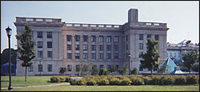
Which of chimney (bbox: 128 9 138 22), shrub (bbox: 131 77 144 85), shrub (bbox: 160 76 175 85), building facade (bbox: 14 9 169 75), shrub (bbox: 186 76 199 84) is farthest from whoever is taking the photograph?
chimney (bbox: 128 9 138 22)

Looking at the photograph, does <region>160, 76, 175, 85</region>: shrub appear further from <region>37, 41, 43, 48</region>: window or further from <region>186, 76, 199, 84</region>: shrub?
<region>37, 41, 43, 48</region>: window

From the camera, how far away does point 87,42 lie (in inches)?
2682

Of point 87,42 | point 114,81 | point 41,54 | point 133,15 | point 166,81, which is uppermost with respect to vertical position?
point 133,15

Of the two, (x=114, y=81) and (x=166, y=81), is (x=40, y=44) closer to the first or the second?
(x=114, y=81)

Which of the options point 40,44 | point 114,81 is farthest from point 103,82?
point 40,44

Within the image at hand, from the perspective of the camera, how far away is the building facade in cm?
6162

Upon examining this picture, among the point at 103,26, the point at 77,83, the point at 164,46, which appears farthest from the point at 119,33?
the point at 77,83

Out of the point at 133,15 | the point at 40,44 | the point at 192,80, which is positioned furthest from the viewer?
the point at 133,15

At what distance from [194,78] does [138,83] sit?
7.01 m

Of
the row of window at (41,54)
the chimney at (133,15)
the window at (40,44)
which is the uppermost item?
the chimney at (133,15)

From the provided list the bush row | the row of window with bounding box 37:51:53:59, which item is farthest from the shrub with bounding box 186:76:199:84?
the row of window with bounding box 37:51:53:59

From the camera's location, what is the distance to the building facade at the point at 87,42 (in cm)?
6162

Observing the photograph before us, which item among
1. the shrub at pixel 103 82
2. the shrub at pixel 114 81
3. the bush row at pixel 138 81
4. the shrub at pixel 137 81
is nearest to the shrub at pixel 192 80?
the bush row at pixel 138 81

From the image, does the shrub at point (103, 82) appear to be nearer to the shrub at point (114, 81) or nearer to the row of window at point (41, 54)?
the shrub at point (114, 81)
